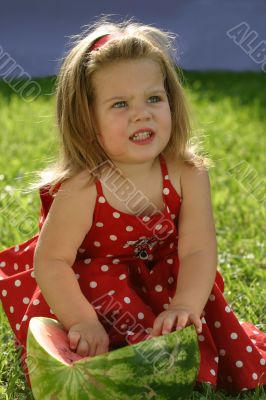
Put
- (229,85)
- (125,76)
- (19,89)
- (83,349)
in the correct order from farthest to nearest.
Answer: (229,85), (19,89), (125,76), (83,349)

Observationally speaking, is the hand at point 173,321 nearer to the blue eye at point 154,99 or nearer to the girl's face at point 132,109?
the girl's face at point 132,109

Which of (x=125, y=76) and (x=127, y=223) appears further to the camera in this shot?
(x=127, y=223)

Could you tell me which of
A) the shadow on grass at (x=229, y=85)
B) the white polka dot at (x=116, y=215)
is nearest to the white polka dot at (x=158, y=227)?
the white polka dot at (x=116, y=215)

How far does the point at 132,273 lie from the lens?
8.95ft

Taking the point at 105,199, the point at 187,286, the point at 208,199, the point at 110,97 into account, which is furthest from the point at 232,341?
the point at 110,97

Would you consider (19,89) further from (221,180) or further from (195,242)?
(195,242)

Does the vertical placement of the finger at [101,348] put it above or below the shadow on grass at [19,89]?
below

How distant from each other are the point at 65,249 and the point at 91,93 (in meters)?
0.52

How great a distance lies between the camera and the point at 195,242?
2.61 m

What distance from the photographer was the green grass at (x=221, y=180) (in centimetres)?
307

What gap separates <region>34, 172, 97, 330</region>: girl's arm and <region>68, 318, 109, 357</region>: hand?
38 mm

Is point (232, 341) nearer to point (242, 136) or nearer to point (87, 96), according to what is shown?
point (87, 96)

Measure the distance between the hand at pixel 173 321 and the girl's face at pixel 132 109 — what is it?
52 cm

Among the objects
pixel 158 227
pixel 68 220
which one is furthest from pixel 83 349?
pixel 158 227
